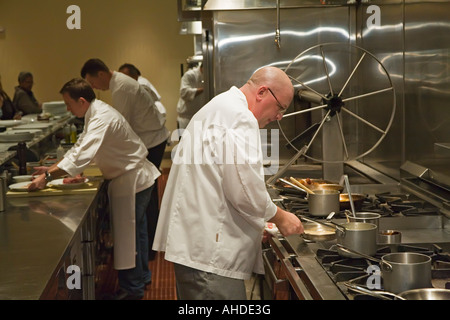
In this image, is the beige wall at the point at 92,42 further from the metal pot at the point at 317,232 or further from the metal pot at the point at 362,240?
the metal pot at the point at 362,240

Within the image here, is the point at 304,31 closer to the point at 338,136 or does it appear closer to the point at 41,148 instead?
the point at 338,136

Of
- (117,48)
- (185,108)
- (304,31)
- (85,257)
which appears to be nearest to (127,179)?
(85,257)

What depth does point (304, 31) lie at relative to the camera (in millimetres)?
4207

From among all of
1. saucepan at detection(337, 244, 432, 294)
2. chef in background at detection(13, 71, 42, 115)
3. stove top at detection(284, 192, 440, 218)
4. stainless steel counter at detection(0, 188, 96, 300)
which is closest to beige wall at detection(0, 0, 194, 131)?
chef in background at detection(13, 71, 42, 115)

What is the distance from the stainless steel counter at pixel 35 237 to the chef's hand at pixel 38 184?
0.31ft

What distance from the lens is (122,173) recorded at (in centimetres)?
474

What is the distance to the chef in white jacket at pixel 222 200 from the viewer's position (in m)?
2.37

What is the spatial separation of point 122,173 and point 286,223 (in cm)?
246

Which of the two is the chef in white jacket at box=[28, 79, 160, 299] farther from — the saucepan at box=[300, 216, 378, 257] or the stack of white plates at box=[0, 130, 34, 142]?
the saucepan at box=[300, 216, 378, 257]

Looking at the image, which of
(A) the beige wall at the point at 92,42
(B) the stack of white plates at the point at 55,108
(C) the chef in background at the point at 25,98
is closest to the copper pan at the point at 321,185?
(B) the stack of white plates at the point at 55,108

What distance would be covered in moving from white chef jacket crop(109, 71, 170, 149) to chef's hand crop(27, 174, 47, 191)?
5.00 ft

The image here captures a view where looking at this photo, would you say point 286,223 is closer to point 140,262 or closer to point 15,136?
point 140,262

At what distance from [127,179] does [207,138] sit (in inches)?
96.1

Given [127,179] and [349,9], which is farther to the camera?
[127,179]
